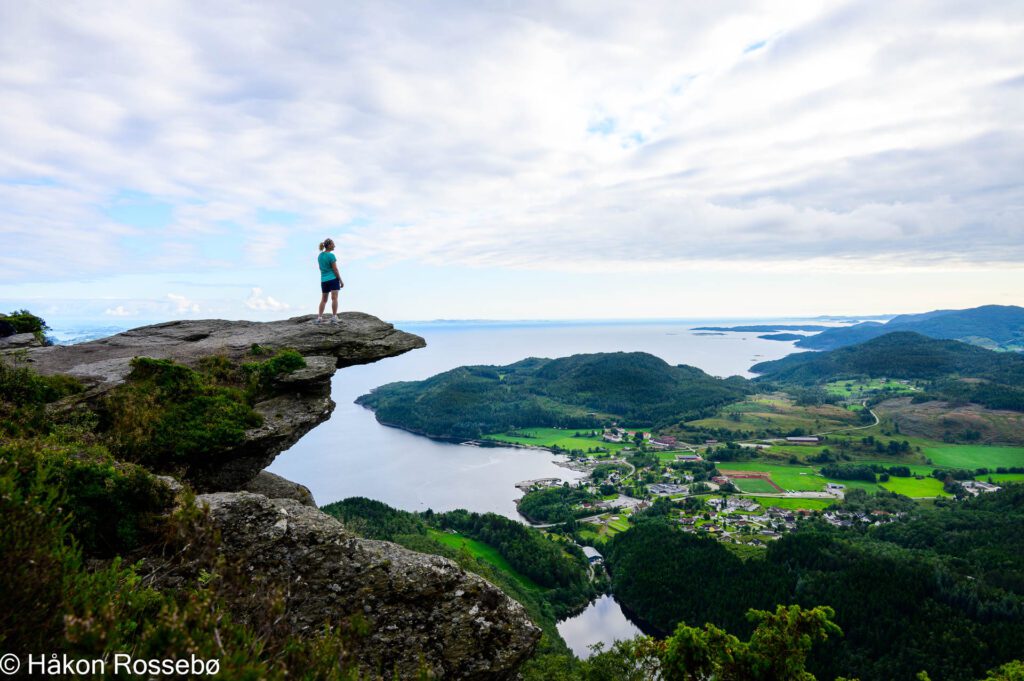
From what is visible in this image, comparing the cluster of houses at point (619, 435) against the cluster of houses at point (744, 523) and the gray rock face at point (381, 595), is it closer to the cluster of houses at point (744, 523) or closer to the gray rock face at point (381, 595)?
the cluster of houses at point (744, 523)

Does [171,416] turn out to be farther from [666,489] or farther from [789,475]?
[789,475]

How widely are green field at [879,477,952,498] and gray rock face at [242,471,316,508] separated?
120m

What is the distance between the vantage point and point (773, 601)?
54.6 metres

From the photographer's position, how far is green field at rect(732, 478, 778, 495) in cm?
9731

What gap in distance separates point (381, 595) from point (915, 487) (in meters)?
130

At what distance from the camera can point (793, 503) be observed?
3580 inches

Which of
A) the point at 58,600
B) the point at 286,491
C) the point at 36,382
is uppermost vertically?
the point at 36,382

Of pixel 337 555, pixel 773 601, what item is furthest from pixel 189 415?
pixel 773 601

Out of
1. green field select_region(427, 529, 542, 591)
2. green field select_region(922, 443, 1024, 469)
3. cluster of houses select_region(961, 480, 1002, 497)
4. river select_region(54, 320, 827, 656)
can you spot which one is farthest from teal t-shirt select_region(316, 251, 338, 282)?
green field select_region(922, 443, 1024, 469)

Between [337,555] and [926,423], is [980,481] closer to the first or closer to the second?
[926,423]

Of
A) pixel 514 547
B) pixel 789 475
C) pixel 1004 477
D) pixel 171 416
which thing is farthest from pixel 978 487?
pixel 171 416

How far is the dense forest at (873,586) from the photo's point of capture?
1805 inches

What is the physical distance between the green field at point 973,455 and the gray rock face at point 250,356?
493ft

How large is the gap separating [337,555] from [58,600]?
4585mm
